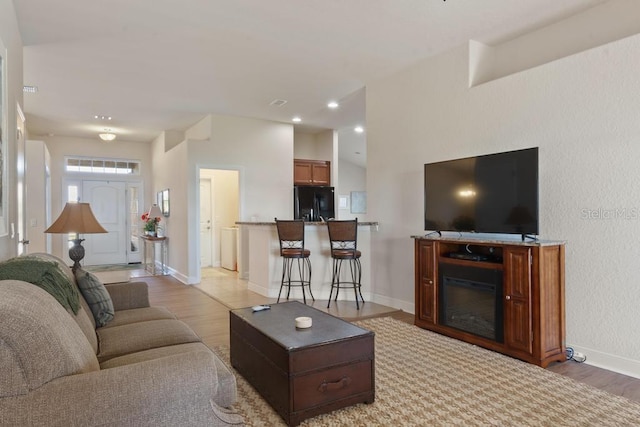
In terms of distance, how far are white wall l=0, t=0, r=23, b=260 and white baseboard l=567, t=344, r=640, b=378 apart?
4.26 meters

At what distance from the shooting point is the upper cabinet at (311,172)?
805 cm

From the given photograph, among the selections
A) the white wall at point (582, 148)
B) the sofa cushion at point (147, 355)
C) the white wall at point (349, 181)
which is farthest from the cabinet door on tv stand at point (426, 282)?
the white wall at point (349, 181)

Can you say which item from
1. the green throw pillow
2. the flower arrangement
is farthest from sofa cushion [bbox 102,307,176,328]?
the flower arrangement

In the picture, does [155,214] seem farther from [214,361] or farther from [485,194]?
[214,361]

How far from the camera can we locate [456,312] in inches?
143

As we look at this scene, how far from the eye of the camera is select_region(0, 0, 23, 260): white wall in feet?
8.41

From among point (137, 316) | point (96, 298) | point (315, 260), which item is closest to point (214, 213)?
point (315, 260)

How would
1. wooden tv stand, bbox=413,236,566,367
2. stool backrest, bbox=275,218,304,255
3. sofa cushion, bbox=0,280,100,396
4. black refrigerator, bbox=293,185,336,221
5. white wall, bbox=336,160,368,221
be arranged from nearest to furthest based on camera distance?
sofa cushion, bbox=0,280,100,396 < wooden tv stand, bbox=413,236,566,367 < stool backrest, bbox=275,218,304,255 < black refrigerator, bbox=293,185,336,221 < white wall, bbox=336,160,368,221

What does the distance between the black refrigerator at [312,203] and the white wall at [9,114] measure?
192 inches

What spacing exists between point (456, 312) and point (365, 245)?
1827 millimetres

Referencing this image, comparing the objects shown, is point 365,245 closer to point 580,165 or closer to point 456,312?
point 456,312

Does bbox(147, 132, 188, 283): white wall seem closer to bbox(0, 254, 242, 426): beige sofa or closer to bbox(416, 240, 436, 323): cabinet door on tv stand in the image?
bbox(416, 240, 436, 323): cabinet door on tv stand

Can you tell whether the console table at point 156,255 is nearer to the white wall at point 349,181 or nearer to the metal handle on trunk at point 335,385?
the white wall at point 349,181

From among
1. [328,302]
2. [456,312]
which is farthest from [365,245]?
[456,312]
